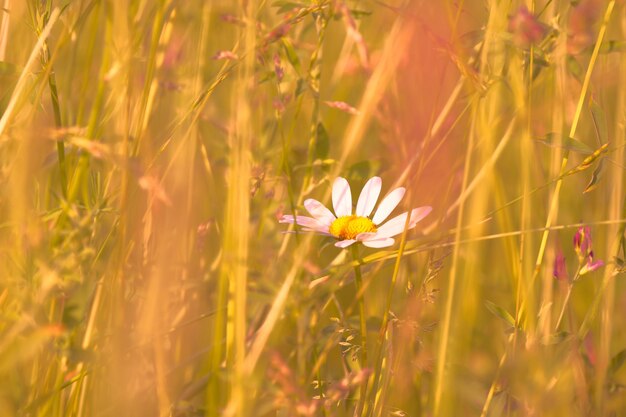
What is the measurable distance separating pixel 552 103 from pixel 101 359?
805 mm

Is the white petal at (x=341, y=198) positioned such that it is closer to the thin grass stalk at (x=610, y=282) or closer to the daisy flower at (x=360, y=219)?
the daisy flower at (x=360, y=219)

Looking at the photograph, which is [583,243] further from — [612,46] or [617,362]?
[612,46]

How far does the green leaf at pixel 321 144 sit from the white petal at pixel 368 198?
0.13m

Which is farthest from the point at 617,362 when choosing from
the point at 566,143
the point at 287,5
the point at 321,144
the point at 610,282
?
the point at 287,5

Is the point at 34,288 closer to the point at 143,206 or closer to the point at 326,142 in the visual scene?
the point at 143,206

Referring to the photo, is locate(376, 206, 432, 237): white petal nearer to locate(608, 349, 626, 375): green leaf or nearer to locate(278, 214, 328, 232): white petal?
locate(278, 214, 328, 232): white petal

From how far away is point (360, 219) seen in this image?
1075 millimetres

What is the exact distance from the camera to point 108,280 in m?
0.93

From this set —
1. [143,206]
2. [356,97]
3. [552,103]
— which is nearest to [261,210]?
[143,206]

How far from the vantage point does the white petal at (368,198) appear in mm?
1130

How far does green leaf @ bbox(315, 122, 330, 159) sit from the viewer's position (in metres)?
1.26

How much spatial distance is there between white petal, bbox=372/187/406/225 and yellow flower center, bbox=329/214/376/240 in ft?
0.09

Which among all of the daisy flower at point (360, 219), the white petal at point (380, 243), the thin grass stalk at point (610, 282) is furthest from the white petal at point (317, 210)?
the thin grass stalk at point (610, 282)

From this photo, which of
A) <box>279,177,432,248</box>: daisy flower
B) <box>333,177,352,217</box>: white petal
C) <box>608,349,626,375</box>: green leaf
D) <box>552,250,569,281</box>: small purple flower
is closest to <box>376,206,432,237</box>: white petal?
<box>279,177,432,248</box>: daisy flower
